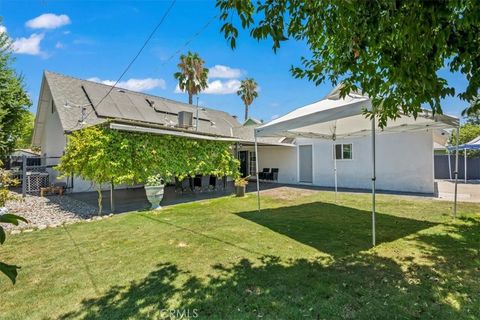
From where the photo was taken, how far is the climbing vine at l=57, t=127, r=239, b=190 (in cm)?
746

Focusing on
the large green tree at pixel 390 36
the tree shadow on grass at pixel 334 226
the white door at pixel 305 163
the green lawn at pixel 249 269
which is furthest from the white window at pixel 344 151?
the large green tree at pixel 390 36

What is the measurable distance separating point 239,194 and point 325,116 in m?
6.05

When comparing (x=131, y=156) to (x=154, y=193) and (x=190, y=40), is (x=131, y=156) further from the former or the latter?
(x=190, y=40)

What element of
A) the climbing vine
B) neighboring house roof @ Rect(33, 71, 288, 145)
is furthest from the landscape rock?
neighboring house roof @ Rect(33, 71, 288, 145)

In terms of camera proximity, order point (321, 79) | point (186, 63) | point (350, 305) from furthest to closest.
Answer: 1. point (186, 63)
2. point (321, 79)
3. point (350, 305)

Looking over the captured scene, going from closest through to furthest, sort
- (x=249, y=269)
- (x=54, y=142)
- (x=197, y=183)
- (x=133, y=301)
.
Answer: (x=133, y=301) → (x=249, y=269) → (x=197, y=183) → (x=54, y=142)

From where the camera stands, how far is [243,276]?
3588mm

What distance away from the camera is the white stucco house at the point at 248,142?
11.3 meters

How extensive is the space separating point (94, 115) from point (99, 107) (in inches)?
32.0

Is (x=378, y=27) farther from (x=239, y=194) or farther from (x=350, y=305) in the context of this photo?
(x=239, y=194)

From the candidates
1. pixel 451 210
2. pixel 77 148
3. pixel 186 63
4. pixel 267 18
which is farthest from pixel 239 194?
pixel 186 63

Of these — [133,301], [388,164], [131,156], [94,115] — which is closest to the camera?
[133,301]

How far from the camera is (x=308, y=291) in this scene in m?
3.16

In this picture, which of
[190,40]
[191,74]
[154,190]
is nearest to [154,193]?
[154,190]
